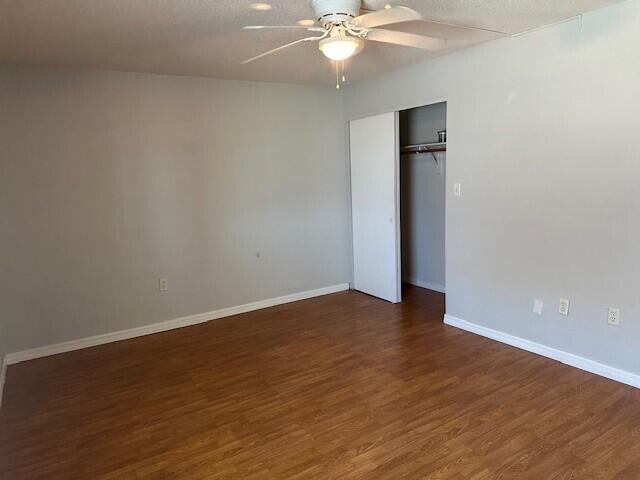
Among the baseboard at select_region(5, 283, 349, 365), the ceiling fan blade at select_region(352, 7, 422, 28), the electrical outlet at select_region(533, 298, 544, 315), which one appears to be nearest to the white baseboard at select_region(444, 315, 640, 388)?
the electrical outlet at select_region(533, 298, 544, 315)

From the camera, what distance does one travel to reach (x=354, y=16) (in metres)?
2.26

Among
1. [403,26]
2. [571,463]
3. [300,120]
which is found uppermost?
[403,26]

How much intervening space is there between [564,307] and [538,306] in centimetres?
20

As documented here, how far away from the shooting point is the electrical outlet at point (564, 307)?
3.13 metres

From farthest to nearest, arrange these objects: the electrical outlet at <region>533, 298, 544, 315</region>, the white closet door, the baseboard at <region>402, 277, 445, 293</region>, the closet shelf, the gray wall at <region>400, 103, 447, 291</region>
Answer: the baseboard at <region>402, 277, 445, 293</region> < the gray wall at <region>400, 103, 447, 291</region> < the closet shelf < the white closet door < the electrical outlet at <region>533, 298, 544, 315</region>

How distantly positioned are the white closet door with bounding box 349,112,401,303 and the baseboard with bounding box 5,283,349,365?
20.1 inches

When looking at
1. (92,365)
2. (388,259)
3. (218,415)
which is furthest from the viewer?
(388,259)

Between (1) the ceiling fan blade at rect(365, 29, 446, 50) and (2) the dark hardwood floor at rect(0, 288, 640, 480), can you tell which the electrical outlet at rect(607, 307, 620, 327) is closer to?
(2) the dark hardwood floor at rect(0, 288, 640, 480)

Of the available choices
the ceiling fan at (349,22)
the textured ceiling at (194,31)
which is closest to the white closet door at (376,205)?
the textured ceiling at (194,31)

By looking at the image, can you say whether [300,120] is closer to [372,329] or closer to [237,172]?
[237,172]

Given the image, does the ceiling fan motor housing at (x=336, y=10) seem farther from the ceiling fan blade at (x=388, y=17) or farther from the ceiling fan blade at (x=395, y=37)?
the ceiling fan blade at (x=395, y=37)

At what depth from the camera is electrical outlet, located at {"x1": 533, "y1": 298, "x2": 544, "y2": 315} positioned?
3.29 metres

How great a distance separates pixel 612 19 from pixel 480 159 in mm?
1229

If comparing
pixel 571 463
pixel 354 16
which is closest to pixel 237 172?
pixel 354 16
